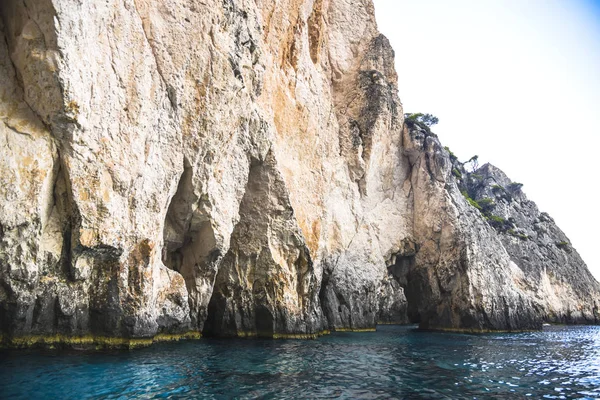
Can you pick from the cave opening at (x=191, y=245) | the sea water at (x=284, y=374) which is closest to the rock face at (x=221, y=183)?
the cave opening at (x=191, y=245)

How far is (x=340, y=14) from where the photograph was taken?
123ft

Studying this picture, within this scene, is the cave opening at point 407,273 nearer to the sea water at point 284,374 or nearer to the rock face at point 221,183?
the rock face at point 221,183

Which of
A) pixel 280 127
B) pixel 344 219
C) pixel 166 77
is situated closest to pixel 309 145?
pixel 280 127

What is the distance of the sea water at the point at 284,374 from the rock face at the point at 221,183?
199cm

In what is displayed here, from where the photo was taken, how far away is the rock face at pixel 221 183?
40.7ft

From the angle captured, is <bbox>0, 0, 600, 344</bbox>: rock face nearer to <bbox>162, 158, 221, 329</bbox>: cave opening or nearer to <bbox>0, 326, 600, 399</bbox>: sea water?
<bbox>162, 158, 221, 329</bbox>: cave opening

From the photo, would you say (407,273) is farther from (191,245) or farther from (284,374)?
(284,374)

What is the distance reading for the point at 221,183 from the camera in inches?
763

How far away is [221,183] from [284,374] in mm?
9876

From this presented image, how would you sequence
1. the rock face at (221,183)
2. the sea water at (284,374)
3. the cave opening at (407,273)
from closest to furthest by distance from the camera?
the sea water at (284,374)
the rock face at (221,183)
the cave opening at (407,273)

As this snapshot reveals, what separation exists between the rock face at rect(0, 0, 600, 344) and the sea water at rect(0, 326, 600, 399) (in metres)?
1.99

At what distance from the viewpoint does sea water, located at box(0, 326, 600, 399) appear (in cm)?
Answer: 952

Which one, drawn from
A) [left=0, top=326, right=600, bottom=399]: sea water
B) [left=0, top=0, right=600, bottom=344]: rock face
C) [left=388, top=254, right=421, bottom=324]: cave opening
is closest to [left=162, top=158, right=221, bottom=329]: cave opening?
[left=0, top=0, right=600, bottom=344]: rock face

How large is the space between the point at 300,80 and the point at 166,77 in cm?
1307
